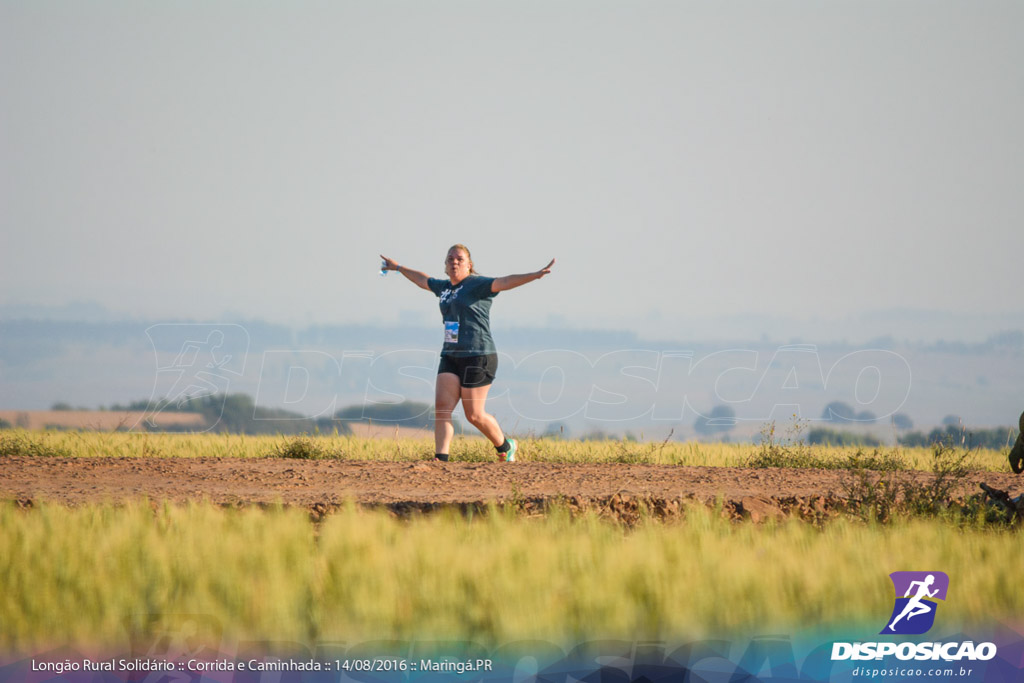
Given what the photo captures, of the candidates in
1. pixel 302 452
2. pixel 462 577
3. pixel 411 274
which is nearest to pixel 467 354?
pixel 411 274

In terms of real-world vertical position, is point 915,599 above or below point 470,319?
below

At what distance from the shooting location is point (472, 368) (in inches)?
416

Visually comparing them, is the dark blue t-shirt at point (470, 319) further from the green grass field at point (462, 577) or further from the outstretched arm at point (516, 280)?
the green grass field at point (462, 577)

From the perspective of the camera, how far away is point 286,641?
13.8 feet

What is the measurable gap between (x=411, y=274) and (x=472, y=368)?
5.80ft

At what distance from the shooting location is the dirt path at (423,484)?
7.63 meters

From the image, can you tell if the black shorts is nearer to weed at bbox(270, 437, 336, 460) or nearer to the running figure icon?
weed at bbox(270, 437, 336, 460)

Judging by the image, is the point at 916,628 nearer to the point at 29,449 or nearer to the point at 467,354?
the point at 467,354

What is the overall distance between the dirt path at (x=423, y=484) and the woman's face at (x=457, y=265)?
83.5 inches

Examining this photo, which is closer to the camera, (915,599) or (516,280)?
(915,599)

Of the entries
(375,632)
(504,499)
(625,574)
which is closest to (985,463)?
(504,499)

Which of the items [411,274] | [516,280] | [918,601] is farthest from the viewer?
[411,274]

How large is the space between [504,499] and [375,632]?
3343 mm

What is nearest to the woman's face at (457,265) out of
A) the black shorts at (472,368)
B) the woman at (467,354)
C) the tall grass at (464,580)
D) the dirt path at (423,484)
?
the woman at (467,354)
